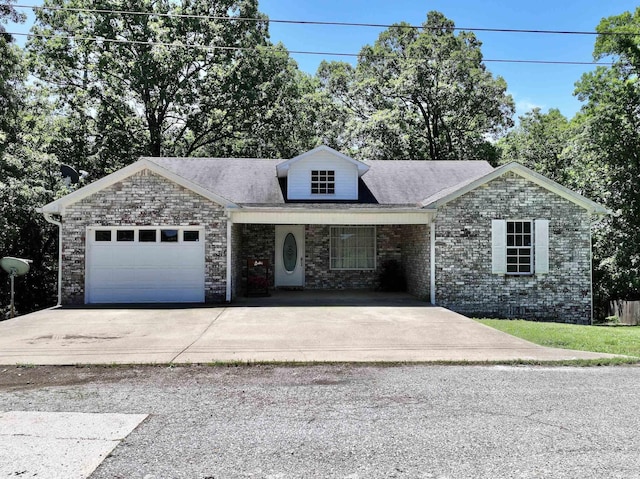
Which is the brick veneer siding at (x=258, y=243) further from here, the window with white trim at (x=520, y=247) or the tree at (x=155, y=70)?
the tree at (x=155, y=70)

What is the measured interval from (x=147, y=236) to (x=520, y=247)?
32.8 ft

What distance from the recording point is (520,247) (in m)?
13.1

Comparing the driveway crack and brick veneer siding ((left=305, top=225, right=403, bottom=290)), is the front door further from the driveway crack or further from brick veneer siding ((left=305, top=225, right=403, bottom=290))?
the driveway crack

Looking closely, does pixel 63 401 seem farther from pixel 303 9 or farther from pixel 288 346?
pixel 303 9

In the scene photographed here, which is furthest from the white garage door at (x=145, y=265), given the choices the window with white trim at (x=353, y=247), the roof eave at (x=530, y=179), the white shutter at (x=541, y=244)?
the white shutter at (x=541, y=244)

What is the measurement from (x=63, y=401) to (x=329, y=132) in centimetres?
2712

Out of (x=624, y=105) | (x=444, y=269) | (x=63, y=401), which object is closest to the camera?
(x=63, y=401)

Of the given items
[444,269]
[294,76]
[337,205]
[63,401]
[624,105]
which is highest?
[294,76]

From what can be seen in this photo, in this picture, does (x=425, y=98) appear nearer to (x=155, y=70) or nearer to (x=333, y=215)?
(x=155, y=70)

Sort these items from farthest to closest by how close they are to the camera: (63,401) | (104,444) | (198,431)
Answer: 1. (63,401)
2. (198,431)
3. (104,444)

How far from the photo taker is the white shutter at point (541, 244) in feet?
42.6

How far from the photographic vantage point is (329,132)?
30.8 metres

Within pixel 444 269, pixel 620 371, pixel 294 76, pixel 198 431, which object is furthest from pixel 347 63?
pixel 198 431

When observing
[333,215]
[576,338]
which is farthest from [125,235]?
[576,338]
